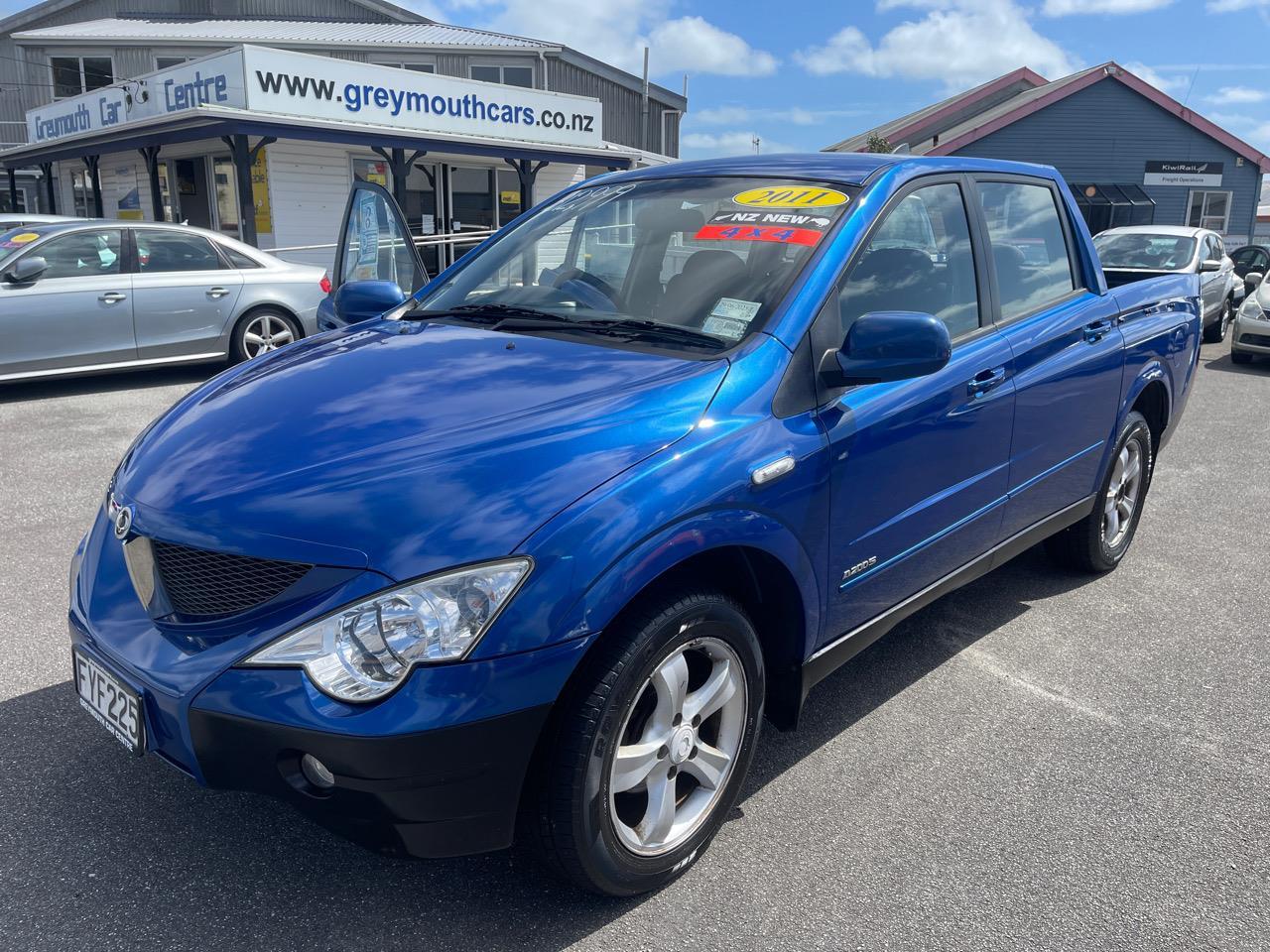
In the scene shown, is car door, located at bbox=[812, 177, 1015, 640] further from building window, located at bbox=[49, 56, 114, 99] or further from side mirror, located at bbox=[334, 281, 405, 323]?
building window, located at bbox=[49, 56, 114, 99]

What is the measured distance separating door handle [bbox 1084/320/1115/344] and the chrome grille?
3.20 meters

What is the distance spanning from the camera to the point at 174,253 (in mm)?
9070

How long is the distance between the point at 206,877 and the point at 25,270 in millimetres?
7163

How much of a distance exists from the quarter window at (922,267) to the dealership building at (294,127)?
40.5ft

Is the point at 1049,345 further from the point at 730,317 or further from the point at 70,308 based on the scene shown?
the point at 70,308

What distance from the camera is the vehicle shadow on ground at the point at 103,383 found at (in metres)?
8.63

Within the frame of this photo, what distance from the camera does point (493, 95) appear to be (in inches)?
698

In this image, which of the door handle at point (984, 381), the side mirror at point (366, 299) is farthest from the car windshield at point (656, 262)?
the door handle at point (984, 381)

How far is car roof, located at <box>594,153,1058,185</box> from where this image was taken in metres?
3.25

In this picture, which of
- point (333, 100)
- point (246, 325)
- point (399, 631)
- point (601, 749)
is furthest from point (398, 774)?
point (333, 100)

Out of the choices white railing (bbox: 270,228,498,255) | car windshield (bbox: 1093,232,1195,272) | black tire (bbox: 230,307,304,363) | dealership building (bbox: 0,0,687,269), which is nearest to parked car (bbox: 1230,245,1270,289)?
car windshield (bbox: 1093,232,1195,272)

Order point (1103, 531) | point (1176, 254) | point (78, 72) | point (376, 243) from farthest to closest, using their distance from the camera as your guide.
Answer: point (78, 72), point (1176, 254), point (376, 243), point (1103, 531)

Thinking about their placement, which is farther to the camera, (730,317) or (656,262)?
(656,262)

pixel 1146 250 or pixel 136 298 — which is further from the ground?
pixel 1146 250
